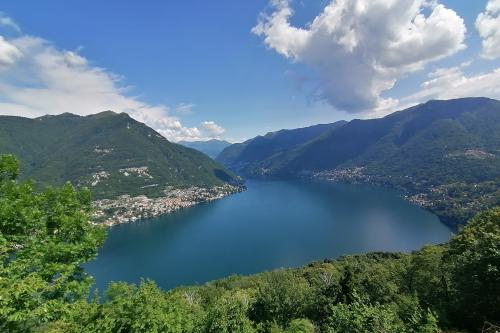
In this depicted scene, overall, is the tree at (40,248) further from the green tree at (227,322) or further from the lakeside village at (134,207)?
the lakeside village at (134,207)

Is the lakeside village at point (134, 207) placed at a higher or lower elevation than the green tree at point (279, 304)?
lower

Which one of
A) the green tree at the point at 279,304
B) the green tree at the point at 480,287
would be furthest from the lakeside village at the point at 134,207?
the green tree at the point at 480,287

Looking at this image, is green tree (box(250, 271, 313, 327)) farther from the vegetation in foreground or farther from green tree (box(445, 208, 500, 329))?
green tree (box(445, 208, 500, 329))

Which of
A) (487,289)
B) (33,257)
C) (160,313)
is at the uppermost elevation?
(33,257)

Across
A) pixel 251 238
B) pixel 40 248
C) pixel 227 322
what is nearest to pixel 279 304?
pixel 227 322

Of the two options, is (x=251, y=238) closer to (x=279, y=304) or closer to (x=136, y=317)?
(x=279, y=304)

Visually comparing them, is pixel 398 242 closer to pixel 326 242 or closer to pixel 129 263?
pixel 326 242

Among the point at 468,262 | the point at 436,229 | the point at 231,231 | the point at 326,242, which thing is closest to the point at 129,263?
the point at 231,231

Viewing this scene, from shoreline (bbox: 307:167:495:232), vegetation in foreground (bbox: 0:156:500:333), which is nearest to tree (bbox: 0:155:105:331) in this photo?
vegetation in foreground (bbox: 0:156:500:333)

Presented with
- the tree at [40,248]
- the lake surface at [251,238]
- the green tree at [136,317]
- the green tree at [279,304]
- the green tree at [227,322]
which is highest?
the tree at [40,248]
